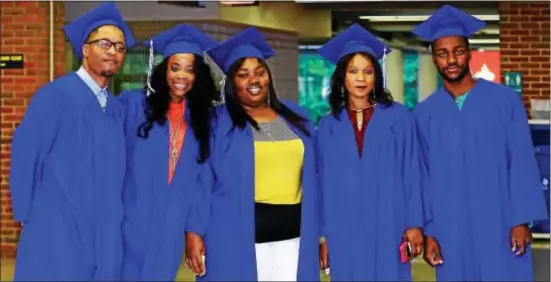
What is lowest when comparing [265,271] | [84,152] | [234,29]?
[265,271]

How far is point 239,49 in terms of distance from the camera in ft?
17.1

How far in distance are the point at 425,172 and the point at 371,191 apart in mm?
265

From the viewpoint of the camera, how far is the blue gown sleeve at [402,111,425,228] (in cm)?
512

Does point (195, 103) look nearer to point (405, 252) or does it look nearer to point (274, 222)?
point (274, 222)

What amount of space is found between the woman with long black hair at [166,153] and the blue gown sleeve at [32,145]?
0.44 metres

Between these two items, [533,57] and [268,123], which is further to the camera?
[533,57]

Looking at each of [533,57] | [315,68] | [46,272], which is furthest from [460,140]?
[315,68]

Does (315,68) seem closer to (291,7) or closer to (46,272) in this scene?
(291,7)

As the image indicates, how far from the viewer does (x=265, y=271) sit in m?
5.12

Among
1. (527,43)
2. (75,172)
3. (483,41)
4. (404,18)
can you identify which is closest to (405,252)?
(75,172)

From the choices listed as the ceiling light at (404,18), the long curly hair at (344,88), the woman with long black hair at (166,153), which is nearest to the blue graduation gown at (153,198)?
the woman with long black hair at (166,153)

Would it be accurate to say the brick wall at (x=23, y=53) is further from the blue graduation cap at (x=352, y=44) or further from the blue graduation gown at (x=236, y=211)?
the blue graduation cap at (x=352, y=44)

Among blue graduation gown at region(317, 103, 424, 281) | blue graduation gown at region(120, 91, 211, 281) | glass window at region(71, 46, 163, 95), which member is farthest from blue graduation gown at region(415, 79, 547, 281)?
glass window at region(71, 46, 163, 95)

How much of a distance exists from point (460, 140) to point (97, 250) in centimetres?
168
